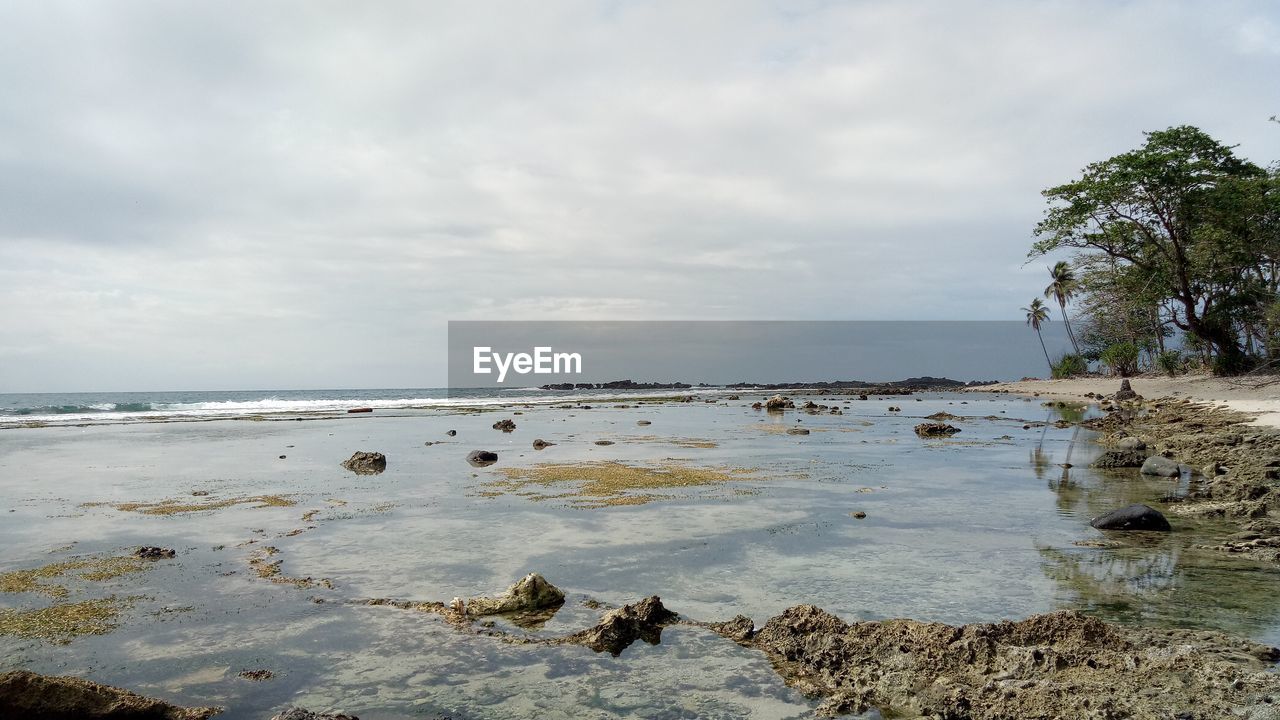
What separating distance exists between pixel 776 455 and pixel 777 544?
462 inches

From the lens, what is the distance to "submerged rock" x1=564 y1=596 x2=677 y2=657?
628 centimetres

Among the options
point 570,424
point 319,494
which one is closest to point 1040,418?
point 570,424

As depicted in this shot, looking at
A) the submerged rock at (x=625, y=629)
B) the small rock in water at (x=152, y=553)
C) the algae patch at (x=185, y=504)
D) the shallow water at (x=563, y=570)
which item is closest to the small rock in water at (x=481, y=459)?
the shallow water at (x=563, y=570)

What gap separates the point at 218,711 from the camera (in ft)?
16.6

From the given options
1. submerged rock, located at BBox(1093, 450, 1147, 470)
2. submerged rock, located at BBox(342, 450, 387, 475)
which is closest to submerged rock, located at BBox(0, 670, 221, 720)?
submerged rock, located at BBox(342, 450, 387, 475)

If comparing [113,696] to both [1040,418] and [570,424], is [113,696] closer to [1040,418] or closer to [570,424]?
[570,424]

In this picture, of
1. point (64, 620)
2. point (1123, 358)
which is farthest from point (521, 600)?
point (1123, 358)

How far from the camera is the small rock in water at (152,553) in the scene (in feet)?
31.4

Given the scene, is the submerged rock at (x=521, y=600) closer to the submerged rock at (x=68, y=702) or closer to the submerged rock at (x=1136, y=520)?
the submerged rock at (x=68, y=702)

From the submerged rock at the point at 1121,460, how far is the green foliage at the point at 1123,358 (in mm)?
52395

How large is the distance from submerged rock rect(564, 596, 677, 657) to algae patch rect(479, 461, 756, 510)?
6489mm

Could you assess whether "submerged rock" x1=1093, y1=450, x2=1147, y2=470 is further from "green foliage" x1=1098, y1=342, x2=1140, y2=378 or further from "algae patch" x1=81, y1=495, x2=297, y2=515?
"green foliage" x1=1098, y1=342, x2=1140, y2=378

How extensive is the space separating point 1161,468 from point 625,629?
48.2 ft

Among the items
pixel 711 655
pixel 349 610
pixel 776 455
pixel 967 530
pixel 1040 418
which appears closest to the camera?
pixel 711 655
